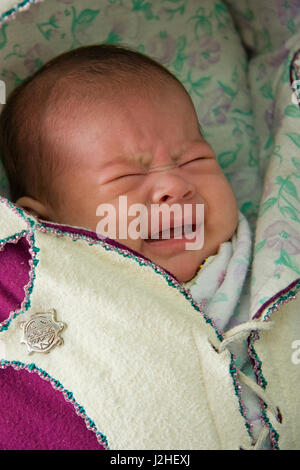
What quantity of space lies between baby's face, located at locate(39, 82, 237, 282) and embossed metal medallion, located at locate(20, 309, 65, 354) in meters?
0.25

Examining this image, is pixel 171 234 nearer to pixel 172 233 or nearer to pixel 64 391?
pixel 172 233

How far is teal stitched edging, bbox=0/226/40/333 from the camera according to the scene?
0.90m

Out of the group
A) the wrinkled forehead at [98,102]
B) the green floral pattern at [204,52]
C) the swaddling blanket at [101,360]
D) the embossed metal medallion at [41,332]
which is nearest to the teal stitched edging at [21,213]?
the swaddling blanket at [101,360]

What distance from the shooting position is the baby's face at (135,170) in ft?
3.68

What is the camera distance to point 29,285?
0.92 m

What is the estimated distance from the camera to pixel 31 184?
1.22 m

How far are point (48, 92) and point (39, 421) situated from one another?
664 mm

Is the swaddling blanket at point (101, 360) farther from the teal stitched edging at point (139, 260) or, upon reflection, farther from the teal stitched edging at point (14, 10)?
the teal stitched edging at point (14, 10)

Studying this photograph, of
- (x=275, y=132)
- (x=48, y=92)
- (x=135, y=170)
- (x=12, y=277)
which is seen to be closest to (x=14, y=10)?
(x=48, y=92)

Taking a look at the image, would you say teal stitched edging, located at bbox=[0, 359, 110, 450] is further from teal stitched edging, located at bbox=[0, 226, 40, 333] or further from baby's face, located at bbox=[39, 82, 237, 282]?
baby's face, located at bbox=[39, 82, 237, 282]

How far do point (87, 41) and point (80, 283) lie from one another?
0.74 m

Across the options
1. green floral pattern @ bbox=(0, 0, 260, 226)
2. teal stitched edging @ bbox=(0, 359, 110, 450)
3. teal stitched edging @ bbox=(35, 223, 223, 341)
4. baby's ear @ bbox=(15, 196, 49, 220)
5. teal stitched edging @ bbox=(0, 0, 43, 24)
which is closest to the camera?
teal stitched edging @ bbox=(0, 359, 110, 450)

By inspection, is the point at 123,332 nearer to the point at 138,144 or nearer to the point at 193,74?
the point at 138,144

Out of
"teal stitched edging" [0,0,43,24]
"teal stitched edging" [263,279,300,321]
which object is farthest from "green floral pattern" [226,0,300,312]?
"teal stitched edging" [0,0,43,24]
